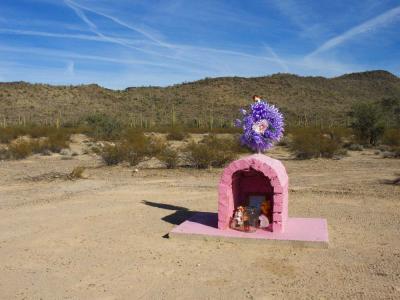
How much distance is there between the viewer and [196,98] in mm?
84500

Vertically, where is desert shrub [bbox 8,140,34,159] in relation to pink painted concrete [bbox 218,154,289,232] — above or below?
below

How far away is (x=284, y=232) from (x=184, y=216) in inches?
118

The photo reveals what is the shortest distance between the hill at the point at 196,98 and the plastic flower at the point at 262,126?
178 ft

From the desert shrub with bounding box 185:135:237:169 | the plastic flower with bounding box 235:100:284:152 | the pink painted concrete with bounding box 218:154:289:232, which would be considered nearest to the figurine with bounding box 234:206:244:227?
the pink painted concrete with bounding box 218:154:289:232

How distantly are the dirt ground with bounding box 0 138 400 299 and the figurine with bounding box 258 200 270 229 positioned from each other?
831 mm

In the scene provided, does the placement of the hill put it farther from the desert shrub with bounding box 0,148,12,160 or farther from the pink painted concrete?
the pink painted concrete

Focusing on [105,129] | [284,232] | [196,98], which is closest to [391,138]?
[105,129]

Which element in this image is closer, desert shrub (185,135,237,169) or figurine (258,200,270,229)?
figurine (258,200,270,229)

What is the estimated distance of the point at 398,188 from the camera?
48.3 ft

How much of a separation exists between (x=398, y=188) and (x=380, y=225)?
4476mm

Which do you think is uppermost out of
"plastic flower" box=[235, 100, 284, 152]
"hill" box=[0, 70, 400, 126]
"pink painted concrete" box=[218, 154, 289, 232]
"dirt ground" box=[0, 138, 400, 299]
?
"hill" box=[0, 70, 400, 126]

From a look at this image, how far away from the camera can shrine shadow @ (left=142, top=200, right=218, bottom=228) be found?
35.9 ft

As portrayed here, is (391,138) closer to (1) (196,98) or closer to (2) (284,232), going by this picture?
(2) (284,232)

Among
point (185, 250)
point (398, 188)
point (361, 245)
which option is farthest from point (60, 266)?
point (398, 188)
